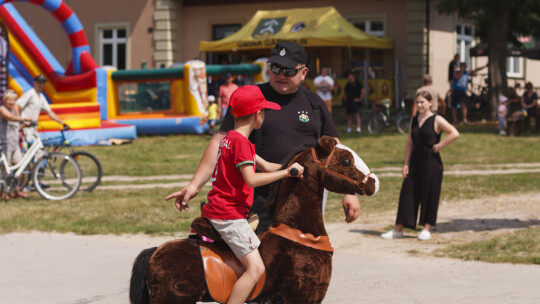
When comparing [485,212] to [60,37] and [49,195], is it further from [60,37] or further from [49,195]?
[60,37]

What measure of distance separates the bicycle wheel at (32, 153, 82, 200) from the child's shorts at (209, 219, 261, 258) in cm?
→ 914

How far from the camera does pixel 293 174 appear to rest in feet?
14.9

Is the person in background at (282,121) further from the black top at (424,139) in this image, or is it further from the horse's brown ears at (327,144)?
the black top at (424,139)

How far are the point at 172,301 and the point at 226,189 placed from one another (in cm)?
68

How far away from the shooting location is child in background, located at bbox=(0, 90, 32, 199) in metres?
13.4

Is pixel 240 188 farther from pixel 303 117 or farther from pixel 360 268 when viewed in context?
pixel 360 268

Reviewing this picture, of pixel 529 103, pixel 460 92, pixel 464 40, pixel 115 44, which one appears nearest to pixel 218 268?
pixel 529 103

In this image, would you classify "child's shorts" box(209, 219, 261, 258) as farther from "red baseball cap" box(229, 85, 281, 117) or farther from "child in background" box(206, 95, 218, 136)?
"child in background" box(206, 95, 218, 136)

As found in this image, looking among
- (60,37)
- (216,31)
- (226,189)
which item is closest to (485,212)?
(226,189)

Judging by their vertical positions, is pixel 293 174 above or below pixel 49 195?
above

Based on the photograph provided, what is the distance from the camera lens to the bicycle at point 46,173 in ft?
43.2

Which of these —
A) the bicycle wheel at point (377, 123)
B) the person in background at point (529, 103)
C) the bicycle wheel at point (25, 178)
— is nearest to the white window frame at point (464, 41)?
the person in background at point (529, 103)

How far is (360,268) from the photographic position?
322 inches

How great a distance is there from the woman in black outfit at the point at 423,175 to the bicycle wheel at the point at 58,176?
5.69 meters
